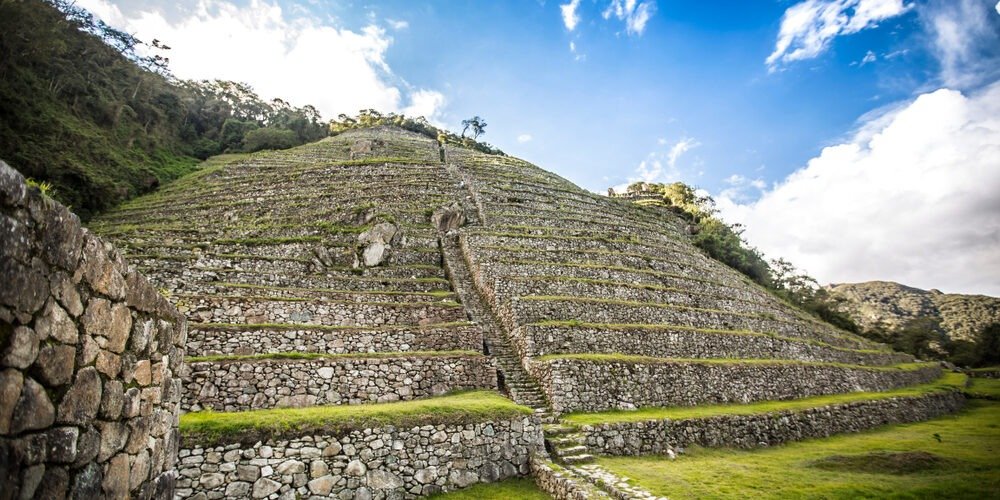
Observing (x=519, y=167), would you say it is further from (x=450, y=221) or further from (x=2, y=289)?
(x=2, y=289)

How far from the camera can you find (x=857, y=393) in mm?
22766

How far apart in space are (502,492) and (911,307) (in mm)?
88741

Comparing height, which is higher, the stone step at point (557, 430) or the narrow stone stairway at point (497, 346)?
the narrow stone stairway at point (497, 346)

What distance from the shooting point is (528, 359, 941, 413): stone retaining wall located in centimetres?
1548

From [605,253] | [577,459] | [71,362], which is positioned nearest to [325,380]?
[577,459]

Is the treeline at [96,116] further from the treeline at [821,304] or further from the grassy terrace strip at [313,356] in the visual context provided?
the treeline at [821,304]

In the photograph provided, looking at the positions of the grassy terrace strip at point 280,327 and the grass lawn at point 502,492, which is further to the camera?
the grassy terrace strip at point 280,327

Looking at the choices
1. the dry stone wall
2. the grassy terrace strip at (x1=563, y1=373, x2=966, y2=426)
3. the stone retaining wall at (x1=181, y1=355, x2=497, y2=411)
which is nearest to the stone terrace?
the stone retaining wall at (x1=181, y1=355, x2=497, y2=411)

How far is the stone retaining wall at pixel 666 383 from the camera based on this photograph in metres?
15.5

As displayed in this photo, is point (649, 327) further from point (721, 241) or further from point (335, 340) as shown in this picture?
point (721, 241)

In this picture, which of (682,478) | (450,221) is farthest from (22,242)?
(450,221)

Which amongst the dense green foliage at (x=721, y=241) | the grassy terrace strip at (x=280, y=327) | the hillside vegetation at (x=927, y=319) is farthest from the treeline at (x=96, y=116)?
the hillside vegetation at (x=927, y=319)

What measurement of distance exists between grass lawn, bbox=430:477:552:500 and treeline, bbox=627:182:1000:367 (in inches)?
1605

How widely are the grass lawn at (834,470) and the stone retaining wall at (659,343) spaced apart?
5024 millimetres
